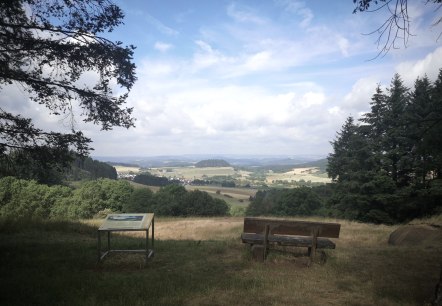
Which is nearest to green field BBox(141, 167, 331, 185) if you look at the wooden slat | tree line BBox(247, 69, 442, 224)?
tree line BBox(247, 69, 442, 224)

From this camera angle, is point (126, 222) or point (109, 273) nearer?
point (109, 273)

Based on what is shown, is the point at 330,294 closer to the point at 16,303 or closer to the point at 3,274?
the point at 16,303

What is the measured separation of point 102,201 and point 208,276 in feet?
170

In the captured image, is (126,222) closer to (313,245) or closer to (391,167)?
(313,245)

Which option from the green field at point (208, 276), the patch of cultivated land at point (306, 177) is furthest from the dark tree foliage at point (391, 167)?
the patch of cultivated land at point (306, 177)

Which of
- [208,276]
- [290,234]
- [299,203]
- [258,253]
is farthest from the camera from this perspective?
[299,203]

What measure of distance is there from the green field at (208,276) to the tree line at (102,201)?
141 ft

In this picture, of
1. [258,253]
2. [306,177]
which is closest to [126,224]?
[258,253]

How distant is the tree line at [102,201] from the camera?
164 ft

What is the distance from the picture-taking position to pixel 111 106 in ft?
29.5

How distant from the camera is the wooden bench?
8789mm

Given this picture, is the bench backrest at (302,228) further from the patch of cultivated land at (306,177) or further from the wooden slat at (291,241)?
the patch of cultivated land at (306,177)

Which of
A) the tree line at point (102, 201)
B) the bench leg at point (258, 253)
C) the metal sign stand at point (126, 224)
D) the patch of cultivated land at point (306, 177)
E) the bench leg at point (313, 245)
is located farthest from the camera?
the patch of cultivated land at point (306, 177)

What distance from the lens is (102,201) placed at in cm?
5562
